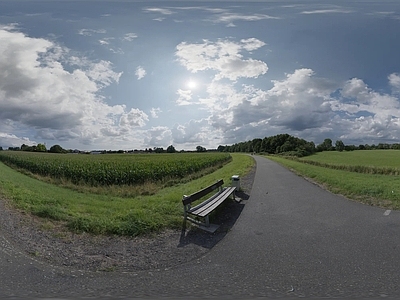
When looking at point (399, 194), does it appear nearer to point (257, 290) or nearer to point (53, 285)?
point (257, 290)

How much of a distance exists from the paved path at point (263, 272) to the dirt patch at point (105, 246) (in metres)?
0.21

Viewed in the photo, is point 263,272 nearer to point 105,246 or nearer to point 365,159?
point 105,246

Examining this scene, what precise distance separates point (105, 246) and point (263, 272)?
272 cm

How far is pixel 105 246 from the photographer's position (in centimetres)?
473

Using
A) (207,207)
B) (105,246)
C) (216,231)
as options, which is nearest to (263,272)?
(216,231)

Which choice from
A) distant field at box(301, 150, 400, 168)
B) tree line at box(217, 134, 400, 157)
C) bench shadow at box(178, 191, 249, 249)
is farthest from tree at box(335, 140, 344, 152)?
bench shadow at box(178, 191, 249, 249)

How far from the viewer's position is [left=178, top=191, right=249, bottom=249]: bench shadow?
502 centimetres

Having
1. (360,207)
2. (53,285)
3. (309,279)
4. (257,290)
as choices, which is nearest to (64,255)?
(53,285)

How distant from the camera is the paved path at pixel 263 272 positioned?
3349 millimetres

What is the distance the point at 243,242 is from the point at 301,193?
5.85m

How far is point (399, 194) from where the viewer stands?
8719 mm

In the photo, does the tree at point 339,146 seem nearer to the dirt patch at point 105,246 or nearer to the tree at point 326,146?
the tree at point 326,146

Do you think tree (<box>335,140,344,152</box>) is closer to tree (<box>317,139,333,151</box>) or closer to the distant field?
tree (<box>317,139,333,151</box>)

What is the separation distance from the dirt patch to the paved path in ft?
0.69
